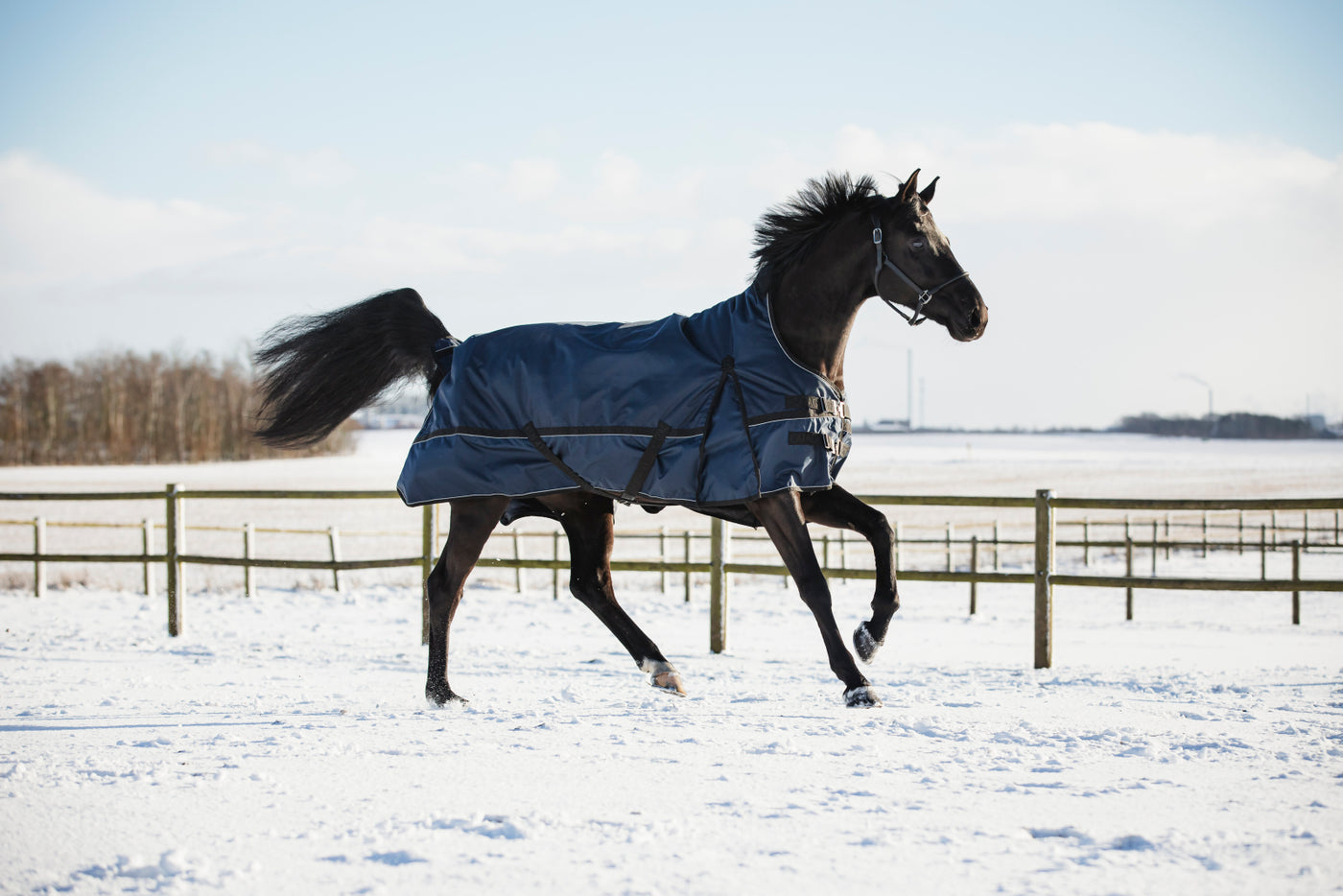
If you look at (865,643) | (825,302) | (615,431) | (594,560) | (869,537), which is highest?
(825,302)

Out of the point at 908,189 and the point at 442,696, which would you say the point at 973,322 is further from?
the point at 442,696

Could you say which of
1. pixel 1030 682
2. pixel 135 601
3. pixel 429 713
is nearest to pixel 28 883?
pixel 429 713

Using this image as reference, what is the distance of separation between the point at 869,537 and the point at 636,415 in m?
1.10

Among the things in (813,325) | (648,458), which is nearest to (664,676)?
(648,458)

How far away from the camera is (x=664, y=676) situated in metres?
5.00

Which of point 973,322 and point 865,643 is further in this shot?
point 865,643

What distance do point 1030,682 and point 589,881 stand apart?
153 inches

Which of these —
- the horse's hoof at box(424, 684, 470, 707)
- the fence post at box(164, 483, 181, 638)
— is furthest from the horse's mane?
the fence post at box(164, 483, 181, 638)

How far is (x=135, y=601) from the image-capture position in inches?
403

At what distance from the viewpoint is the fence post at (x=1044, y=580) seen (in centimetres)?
621

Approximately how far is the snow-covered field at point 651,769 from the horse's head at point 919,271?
5.30ft

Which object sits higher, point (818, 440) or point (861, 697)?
point (818, 440)

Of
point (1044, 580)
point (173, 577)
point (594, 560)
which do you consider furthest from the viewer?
point (173, 577)

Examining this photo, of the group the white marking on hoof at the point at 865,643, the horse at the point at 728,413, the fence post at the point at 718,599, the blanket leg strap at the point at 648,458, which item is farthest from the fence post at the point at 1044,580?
the blanket leg strap at the point at 648,458
